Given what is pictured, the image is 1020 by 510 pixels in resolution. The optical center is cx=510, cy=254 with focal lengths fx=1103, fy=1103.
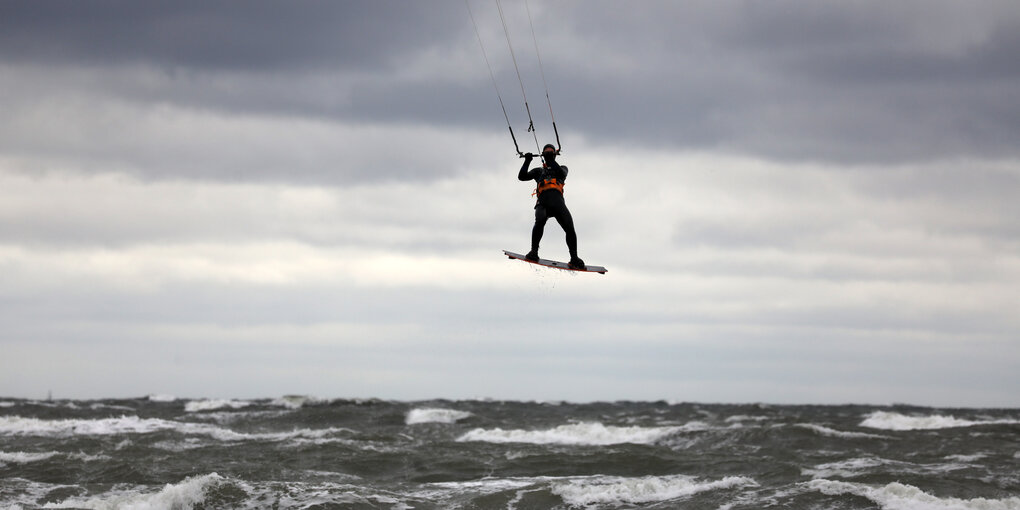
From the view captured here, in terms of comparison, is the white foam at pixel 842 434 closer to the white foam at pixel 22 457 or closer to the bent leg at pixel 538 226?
the bent leg at pixel 538 226

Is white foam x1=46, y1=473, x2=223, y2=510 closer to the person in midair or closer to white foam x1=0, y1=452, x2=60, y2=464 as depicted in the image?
white foam x1=0, y1=452, x2=60, y2=464

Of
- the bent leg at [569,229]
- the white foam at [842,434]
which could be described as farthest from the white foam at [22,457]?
the white foam at [842,434]

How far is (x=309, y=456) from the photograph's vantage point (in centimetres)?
3030

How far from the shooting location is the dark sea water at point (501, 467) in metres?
22.2

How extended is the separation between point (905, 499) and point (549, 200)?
365 inches

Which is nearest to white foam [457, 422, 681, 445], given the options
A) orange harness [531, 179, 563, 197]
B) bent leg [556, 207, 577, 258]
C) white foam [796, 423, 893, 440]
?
white foam [796, 423, 893, 440]

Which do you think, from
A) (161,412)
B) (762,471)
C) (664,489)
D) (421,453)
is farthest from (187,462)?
(161,412)

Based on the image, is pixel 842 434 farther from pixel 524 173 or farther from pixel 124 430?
pixel 124 430

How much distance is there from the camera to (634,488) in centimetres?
2377

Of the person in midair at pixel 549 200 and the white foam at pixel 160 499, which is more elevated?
the person in midair at pixel 549 200

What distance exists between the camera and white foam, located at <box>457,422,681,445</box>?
38.5m

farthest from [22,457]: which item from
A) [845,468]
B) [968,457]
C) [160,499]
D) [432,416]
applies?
[968,457]

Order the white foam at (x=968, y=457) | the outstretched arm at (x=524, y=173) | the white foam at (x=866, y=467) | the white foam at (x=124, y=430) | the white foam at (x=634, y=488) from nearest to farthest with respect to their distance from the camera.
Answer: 1. the outstretched arm at (x=524, y=173)
2. the white foam at (x=634, y=488)
3. the white foam at (x=866, y=467)
4. the white foam at (x=968, y=457)
5. the white foam at (x=124, y=430)

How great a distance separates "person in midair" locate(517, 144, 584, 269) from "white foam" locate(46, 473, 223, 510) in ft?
26.2
